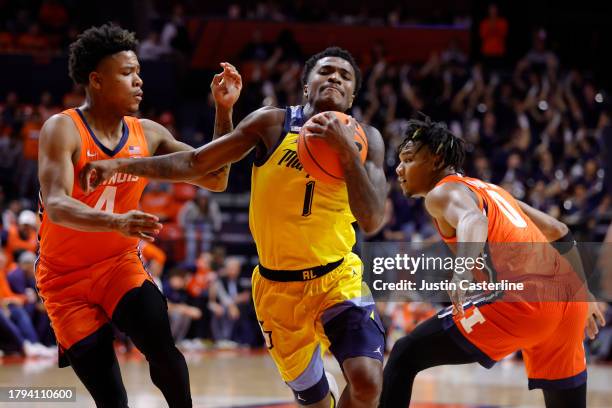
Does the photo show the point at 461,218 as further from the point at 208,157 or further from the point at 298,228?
the point at 208,157

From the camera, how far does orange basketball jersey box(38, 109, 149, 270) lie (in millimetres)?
4734

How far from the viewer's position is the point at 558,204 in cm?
1370

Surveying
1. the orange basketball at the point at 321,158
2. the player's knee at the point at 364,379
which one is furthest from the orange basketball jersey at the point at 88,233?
the player's knee at the point at 364,379

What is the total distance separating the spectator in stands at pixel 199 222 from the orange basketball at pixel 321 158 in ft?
31.0

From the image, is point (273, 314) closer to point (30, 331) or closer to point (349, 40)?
point (30, 331)

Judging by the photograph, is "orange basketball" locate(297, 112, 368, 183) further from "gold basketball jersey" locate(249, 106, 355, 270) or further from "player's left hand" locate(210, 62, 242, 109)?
"player's left hand" locate(210, 62, 242, 109)

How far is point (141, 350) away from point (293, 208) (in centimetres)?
111

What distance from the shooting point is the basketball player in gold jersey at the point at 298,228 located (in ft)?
14.9

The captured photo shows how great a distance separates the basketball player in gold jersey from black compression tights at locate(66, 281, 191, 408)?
21.4 inches

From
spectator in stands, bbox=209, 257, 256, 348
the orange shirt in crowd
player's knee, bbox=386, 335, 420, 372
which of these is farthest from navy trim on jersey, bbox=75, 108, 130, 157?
the orange shirt in crowd

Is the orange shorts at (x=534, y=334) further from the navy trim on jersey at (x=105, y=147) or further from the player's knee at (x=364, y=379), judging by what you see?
the navy trim on jersey at (x=105, y=147)

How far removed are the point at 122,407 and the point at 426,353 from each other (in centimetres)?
170

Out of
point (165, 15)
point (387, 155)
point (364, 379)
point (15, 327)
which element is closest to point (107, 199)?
point (364, 379)

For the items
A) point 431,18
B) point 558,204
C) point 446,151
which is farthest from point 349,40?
point 446,151
